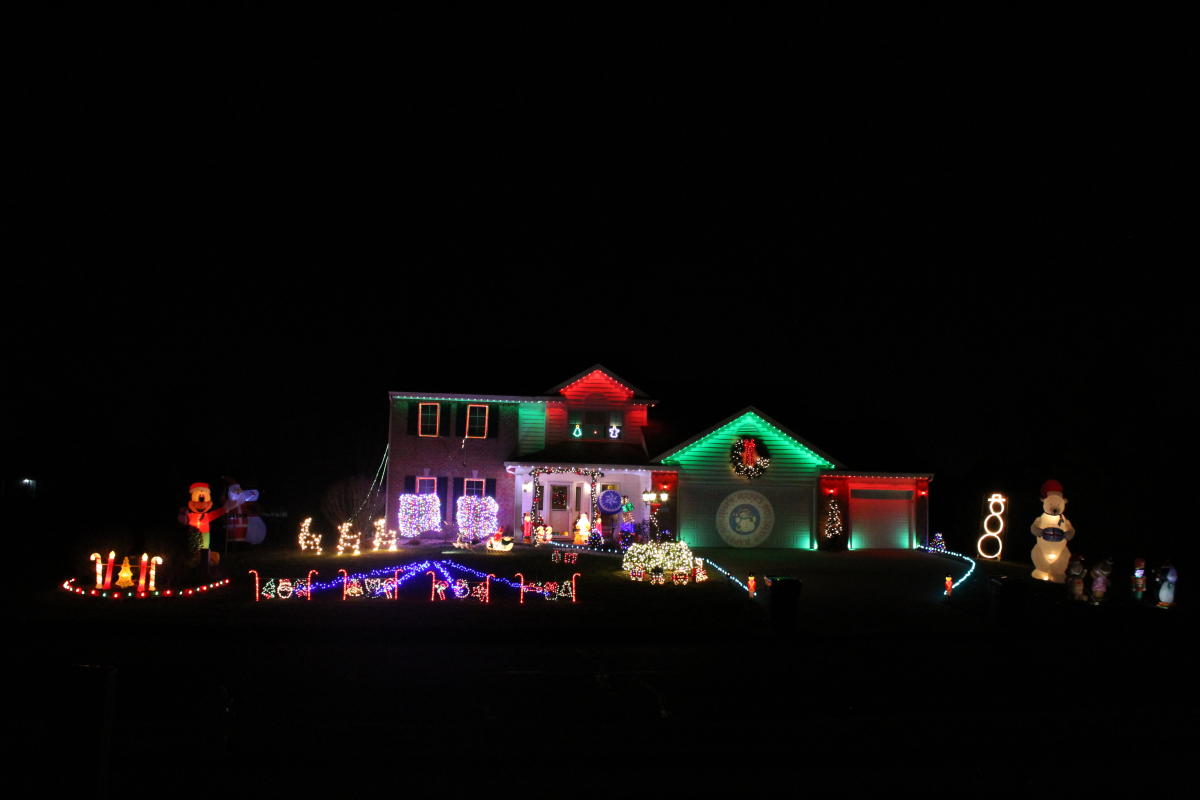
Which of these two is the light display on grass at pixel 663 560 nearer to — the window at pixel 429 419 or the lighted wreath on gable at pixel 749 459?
the lighted wreath on gable at pixel 749 459

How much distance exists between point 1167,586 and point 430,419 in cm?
1950

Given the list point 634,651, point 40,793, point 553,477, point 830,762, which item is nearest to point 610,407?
point 553,477

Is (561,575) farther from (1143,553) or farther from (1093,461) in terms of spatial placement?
(1093,461)

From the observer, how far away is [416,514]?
2622 centimetres

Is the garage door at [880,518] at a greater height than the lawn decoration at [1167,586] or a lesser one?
greater

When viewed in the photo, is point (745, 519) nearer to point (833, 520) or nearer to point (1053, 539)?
point (833, 520)

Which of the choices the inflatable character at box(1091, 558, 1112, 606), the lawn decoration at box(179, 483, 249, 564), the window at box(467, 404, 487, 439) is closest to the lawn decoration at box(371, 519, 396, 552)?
the window at box(467, 404, 487, 439)

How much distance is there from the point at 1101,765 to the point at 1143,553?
24.0m

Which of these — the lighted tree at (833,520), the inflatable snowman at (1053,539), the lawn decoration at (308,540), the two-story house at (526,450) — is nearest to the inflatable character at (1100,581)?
the inflatable snowman at (1053,539)

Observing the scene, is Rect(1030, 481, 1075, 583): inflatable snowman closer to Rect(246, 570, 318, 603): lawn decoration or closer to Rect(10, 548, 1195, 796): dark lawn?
Rect(10, 548, 1195, 796): dark lawn

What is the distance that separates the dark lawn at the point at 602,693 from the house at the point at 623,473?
10264mm

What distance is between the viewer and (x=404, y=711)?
325 inches

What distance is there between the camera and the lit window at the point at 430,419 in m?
27.6

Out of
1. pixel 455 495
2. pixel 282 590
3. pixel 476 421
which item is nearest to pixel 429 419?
pixel 476 421
